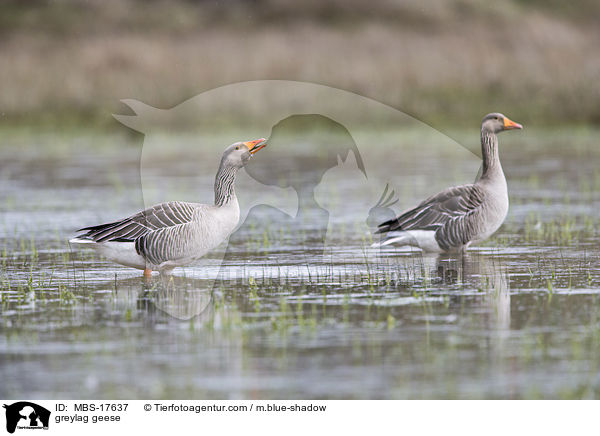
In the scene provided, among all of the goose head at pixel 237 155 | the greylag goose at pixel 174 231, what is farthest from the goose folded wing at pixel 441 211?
the greylag goose at pixel 174 231

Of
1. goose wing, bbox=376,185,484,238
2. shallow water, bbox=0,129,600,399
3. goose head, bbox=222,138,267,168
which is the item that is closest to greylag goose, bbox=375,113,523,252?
goose wing, bbox=376,185,484,238

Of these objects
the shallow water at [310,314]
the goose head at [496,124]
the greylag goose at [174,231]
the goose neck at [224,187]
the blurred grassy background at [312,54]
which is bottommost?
the shallow water at [310,314]

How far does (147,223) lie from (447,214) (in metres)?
3.53

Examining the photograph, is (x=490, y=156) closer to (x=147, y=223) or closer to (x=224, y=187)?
(x=224, y=187)

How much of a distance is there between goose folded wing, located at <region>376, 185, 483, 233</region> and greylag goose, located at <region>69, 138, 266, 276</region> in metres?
2.19

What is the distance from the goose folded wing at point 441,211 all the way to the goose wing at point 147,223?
265 cm

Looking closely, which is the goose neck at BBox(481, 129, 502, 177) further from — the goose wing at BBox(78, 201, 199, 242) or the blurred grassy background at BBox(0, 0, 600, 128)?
the blurred grassy background at BBox(0, 0, 600, 128)

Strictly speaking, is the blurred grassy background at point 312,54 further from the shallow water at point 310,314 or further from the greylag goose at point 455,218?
the greylag goose at point 455,218

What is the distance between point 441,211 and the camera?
39.9 feet

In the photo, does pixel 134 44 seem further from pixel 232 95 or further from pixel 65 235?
pixel 65 235

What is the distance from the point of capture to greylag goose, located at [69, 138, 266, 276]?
10.6m

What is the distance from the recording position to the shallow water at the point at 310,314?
718 cm

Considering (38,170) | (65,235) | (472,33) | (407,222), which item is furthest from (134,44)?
(407,222)

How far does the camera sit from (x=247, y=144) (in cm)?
1105
